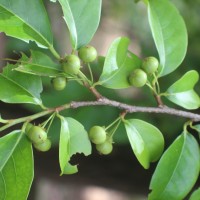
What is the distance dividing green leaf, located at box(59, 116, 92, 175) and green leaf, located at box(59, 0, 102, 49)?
8.7 inches

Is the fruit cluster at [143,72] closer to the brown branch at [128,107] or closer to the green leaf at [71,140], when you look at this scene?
the brown branch at [128,107]

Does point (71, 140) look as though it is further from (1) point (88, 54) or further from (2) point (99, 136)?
(1) point (88, 54)

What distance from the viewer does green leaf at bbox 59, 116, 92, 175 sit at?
1133mm

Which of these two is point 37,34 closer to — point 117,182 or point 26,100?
point 26,100

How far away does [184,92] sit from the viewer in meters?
1.41

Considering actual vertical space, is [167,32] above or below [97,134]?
above

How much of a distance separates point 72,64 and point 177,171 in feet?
1.74

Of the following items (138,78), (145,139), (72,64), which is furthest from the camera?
(145,139)

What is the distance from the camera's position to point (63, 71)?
3.86ft

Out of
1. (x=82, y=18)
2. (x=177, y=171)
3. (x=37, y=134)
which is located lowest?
(x=177, y=171)

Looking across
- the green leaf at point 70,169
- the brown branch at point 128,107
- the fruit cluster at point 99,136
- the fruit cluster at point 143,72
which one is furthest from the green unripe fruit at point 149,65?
the green leaf at point 70,169

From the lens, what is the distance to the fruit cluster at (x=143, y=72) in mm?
1217

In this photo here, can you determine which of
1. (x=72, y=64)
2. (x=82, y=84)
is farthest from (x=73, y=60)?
(x=82, y=84)

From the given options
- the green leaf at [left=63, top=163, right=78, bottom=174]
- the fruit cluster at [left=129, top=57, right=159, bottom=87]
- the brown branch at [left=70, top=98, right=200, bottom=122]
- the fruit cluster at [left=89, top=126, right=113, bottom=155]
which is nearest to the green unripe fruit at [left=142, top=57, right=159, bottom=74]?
the fruit cluster at [left=129, top=57, right=159, bottom=87]
